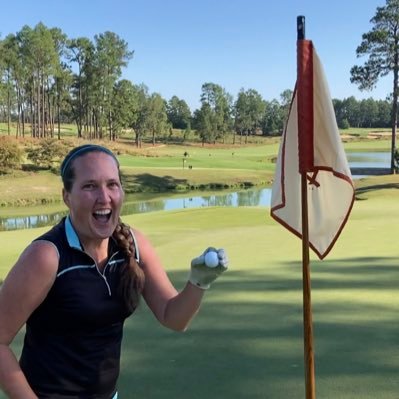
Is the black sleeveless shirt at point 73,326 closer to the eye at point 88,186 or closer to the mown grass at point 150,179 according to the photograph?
the eye at point 88,186

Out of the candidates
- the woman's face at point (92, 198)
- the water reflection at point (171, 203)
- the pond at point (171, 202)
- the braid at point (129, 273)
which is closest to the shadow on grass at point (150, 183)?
the pond at point (171, 202)

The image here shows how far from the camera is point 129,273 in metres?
1.93

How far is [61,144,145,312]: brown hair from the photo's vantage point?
1903 mm

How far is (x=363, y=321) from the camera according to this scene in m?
4.68

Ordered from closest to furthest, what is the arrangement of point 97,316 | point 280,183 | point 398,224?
point 97,316
point 280,183
point 398,224

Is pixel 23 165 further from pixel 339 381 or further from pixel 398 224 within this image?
pixel 339 381

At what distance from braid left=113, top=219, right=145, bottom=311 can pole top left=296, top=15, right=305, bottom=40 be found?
127 centimetres

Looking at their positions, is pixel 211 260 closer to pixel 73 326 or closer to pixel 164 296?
pixel 164 296

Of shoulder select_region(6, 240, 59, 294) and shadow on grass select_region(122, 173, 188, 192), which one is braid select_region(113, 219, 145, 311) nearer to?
shoulder select_region(6, 240, 59, 294)

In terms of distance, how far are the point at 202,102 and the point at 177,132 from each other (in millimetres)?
9873

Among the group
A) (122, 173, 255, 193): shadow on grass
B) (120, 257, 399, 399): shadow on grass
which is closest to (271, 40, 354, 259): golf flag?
(120, 257, 399, 399): shadow on grass

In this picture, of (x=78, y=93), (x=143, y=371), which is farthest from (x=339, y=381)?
(x=78, y=93)

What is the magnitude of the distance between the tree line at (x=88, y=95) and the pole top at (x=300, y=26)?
50064 mm

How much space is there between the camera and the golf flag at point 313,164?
8.65 feet
